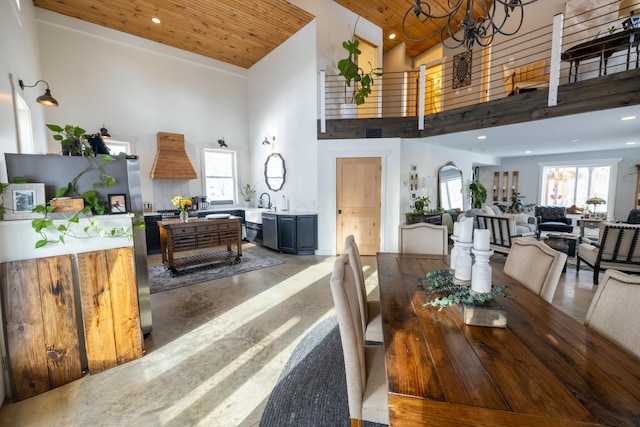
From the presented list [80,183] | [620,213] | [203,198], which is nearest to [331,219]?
[203,198]

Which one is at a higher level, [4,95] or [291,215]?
[4,95]

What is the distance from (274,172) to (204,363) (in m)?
4.86

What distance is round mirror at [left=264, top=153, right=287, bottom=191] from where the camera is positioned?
629 centimetres

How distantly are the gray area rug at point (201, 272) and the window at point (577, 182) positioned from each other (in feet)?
31.1

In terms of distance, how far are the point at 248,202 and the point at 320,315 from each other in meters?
4.92

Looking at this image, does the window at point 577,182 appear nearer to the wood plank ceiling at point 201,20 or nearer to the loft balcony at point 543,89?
the loft balcony at point 543,89

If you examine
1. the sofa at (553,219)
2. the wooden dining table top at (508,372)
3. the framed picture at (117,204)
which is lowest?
the sofa at (553,219)

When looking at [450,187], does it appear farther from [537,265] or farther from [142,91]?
[142,91]

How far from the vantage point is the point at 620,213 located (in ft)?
24.9

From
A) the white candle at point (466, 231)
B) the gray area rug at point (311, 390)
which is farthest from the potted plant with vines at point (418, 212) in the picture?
the white candle at point (466, 231)

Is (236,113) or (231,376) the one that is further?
(236,113)

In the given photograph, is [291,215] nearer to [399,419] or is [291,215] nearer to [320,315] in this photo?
[320,315]

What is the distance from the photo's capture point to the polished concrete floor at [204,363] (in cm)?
170

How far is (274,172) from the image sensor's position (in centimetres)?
651
